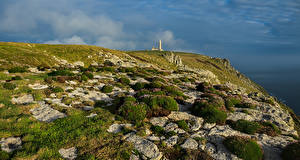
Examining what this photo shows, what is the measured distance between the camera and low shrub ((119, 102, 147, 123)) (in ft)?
38.8

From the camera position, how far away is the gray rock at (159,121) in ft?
38.5

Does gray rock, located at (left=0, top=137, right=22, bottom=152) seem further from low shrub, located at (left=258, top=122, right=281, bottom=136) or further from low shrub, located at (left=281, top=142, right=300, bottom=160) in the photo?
low shrub, located at (left=258, top=122, right=281, bottom=136)

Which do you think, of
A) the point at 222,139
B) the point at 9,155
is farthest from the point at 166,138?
the point at 9,155

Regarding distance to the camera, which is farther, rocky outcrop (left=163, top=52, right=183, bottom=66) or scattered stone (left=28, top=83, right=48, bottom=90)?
rocky outcrop (left=163, top=52, right=183, bottom=66)

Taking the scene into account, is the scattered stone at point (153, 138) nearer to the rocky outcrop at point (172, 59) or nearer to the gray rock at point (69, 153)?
the gray rock at point (69, 153)

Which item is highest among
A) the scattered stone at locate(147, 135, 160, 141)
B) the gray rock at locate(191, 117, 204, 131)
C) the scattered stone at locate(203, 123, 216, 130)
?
the scattered stone at locate(147, 135, 160, 141)

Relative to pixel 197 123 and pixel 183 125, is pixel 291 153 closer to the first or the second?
pixel 197 123

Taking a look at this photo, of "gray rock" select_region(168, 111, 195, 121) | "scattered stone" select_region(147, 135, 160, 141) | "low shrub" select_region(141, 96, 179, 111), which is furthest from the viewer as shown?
"low shrub" select_region(141, 96, 179, 111)

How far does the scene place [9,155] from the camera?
6.64 meters

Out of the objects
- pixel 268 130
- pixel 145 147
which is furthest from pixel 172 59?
pixel 145 147

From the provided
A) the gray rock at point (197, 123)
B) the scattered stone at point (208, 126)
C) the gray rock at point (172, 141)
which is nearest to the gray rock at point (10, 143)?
the gray rock at point (172, 141)

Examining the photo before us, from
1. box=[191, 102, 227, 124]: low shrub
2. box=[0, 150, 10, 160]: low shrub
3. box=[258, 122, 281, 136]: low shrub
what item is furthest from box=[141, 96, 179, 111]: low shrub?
box=[0, 150, 10, 160]: low shrub

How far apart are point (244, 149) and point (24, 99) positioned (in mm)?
17041

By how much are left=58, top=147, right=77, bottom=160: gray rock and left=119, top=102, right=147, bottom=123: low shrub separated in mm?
4782
